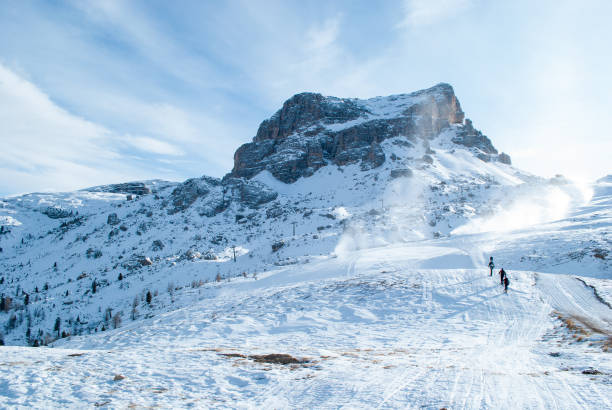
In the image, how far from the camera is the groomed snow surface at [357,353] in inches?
232

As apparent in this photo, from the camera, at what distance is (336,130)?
353ft

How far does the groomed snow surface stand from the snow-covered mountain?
9cm

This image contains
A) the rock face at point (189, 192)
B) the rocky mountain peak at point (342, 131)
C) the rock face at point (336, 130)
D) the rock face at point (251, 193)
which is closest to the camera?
the rock face at point (251, 193)

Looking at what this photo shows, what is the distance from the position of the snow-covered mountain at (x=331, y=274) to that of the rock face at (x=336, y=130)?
88 cm

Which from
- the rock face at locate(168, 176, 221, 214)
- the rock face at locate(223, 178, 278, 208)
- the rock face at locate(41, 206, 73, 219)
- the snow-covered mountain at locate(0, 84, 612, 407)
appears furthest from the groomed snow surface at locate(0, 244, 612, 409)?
the rock face at locate(41, 206, 73, 219)

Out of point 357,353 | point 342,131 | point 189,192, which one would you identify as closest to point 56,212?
point 189,192

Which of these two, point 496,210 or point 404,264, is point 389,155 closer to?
point 496,210

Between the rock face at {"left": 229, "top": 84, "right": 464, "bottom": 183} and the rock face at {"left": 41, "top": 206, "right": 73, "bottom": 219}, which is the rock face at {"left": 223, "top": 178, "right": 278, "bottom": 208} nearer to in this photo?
the rock face at {"left": 229, "top": 84, "right": 464, "bottom": 183}

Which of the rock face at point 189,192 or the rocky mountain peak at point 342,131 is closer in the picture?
the rock face at point 189,192

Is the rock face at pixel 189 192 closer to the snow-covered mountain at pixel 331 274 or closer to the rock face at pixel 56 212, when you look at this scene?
the snow-covered mountain at pixel 331 274

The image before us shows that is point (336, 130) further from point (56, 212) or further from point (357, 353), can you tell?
point (56, 212)

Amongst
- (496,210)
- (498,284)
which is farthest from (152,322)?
(496,210)

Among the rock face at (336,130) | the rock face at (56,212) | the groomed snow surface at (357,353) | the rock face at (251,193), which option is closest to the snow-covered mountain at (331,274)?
the groomed snow surface at (357,353)

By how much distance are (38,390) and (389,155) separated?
307 feet
